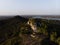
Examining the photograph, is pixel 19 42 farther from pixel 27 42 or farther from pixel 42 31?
pixel 42 31

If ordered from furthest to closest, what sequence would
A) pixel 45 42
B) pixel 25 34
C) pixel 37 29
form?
pixel 37 29 < pixel 25 34 < pixel 45 42

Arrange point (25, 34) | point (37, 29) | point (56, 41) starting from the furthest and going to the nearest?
point (37, 29) < point (25, 34) < point (56, 41)

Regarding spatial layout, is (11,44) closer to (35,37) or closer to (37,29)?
(35,37)

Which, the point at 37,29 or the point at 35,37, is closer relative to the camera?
the point at 35,37

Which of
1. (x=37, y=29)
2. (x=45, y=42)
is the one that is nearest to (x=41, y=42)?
(x=45, y=42)

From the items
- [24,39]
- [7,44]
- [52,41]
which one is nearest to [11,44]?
[7,44]

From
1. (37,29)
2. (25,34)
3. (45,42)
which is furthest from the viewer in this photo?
(37,29)

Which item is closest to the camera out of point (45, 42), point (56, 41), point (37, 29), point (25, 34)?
point (45, 42)

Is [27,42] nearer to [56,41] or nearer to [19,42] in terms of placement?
[19,42]
